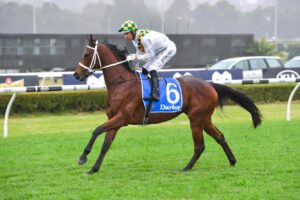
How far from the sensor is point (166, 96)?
752 centimetres

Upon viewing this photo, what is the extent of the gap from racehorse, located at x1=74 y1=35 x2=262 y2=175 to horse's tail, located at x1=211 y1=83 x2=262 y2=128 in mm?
194

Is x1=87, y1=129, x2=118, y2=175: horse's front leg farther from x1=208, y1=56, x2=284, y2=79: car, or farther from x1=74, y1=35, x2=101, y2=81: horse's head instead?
x1=208, y1=56, x2=284, y2=79: car

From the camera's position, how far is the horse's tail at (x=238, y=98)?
8.10m

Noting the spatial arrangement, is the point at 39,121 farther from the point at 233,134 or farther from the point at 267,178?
the point at 267,178

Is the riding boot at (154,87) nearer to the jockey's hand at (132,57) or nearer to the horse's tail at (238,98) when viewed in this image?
the jockey's hand at (132,57)

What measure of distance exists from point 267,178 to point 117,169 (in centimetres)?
180

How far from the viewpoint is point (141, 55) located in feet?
24.4

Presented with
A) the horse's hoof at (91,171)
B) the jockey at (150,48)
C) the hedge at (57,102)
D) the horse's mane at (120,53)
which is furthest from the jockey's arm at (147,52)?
the hedge at (57,102)

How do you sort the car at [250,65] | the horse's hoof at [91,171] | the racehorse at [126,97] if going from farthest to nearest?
the car at [250,65] < the racehorse at [126,97] < the horse's hoof at [91,171]

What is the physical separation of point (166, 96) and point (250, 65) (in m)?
13.9

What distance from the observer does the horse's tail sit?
8.10 metres

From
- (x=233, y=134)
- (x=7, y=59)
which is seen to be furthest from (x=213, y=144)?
(x=7, y=59)

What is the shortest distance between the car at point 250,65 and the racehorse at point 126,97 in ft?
41.7

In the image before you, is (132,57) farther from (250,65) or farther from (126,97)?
(250,65)
